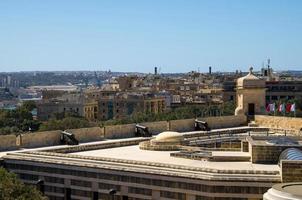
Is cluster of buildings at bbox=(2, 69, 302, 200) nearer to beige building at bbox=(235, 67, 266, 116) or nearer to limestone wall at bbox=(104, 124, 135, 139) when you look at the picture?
limestone wall at bbox=(104, 124, 135, 139)

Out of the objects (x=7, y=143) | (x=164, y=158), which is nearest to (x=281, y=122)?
(x=164, y=158)

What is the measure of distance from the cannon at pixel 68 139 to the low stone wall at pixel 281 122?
19.4 m

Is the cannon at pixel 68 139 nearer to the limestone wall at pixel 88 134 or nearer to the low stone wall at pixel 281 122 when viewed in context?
the limestone wall at pixel 88 134

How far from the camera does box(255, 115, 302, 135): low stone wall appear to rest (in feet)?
218

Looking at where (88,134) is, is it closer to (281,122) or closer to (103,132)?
(103,132)

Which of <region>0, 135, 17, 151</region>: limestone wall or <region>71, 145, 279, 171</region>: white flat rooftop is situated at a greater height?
<region>0, 135, 17, 151</region>: limestone wall

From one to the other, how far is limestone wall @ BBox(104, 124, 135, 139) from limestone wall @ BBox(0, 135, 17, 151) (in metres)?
9.77

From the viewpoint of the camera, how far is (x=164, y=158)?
5022 centimetres

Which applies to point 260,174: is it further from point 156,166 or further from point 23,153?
point 23,153

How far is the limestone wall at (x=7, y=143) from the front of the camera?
54.2m

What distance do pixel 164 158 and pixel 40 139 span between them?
11.5 metres

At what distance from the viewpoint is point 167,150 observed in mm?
55281

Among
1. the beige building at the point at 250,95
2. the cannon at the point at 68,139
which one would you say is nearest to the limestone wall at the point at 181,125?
the beige building at the point at 250,95

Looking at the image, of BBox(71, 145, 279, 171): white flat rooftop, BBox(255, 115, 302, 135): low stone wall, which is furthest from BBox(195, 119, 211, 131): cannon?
BBox(71, 145, 279, 171): white flat rooftop
